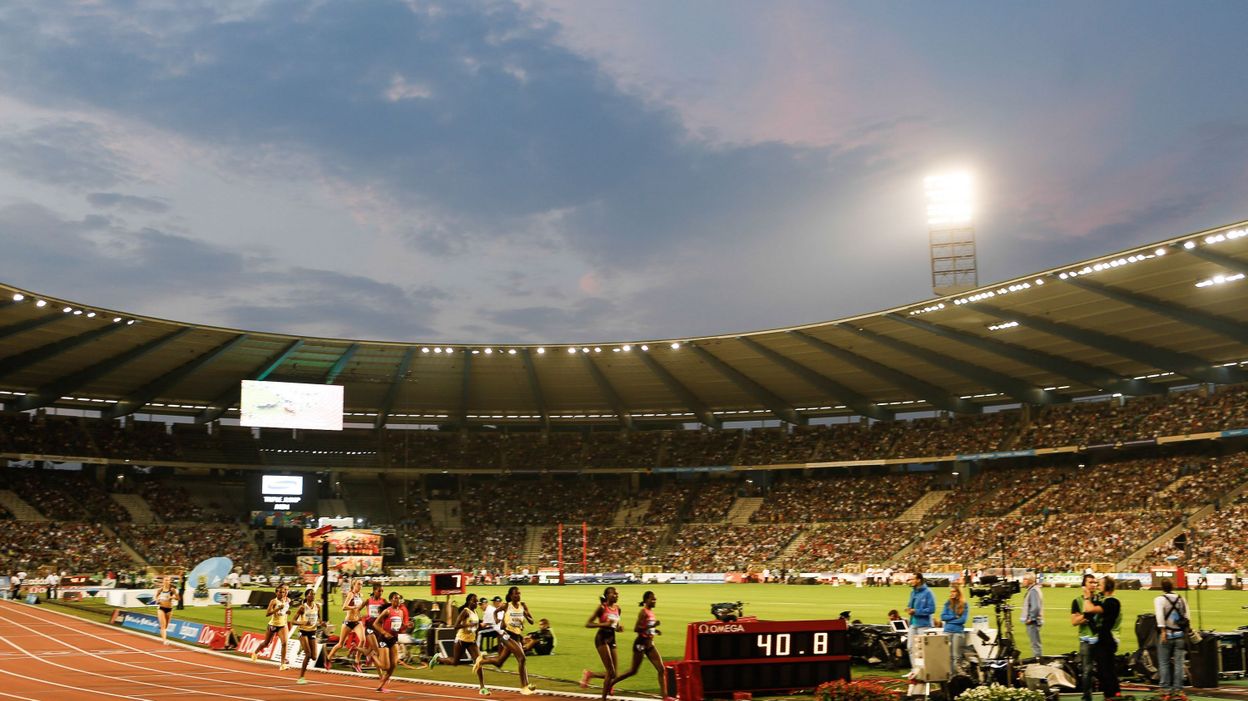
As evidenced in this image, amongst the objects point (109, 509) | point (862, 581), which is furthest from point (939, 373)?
point (109, 509)

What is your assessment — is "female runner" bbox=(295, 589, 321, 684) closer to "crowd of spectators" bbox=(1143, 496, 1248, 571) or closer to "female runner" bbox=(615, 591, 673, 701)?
"female runner" bbox=(615, 591, 673, 701)

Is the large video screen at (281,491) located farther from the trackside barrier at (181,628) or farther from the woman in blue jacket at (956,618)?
the woman in blue jacket at (956,618)

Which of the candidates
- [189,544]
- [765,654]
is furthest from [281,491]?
[765,654]

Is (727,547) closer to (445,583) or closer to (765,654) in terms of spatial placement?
(445,583)

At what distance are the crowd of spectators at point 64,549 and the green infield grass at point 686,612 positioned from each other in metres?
12.0

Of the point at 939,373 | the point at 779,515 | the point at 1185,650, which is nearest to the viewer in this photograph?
the point at 1185,650

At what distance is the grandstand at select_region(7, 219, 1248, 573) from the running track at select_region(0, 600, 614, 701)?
22171 mm

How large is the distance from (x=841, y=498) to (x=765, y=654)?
186 feet

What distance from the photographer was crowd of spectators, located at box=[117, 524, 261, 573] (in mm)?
64375

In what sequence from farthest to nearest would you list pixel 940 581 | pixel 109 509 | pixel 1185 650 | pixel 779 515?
1. pixel 779 515
2. pixel 109 509
3. pixel 940 581
4. pixel 1185 650

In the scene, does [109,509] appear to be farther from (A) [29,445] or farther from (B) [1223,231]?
(B) [1223,231]

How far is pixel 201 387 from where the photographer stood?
223ft

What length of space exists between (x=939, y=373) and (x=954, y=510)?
8772 millimetres

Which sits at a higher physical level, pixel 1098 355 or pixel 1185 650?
pixel 1098 355
